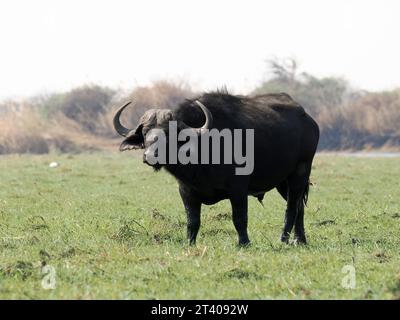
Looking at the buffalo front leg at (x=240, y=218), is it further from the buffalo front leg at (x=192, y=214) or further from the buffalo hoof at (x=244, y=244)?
the buffalo front leg at (x=192, y=214)

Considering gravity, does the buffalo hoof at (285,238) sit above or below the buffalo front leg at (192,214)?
below

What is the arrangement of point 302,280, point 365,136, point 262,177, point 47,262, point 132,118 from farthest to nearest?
point 365,136 → point 132,118 → point 262,177 → point 47,262 → point 302,280

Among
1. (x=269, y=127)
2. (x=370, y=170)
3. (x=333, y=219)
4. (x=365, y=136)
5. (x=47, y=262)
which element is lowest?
(x=365, y=136)

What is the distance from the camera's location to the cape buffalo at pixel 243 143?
8531mm

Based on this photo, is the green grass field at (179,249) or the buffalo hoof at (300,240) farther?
the buffalo hoof at (300,240)

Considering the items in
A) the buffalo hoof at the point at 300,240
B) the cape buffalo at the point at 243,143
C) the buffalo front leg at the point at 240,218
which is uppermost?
the cape buffalo at the point at 243,143

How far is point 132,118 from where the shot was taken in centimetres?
4378

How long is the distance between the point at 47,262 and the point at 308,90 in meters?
50.1

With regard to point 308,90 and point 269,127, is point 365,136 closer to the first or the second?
point 308,90

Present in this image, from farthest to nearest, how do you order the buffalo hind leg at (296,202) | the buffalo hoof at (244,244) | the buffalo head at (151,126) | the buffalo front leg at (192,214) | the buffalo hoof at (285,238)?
the buffalo hind leg at (296,202) < the buffalo hoof at (285,238) < the buffalo front leg at (192,214) < the buffalo hoof at (244,244) < the buffalo head at (151,126)

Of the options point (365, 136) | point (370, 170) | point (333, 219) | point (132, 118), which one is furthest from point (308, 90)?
point (333, 219)

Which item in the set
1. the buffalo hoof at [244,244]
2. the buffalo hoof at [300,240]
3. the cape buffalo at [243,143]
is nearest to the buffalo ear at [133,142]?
the cape buffalo at [243,143]

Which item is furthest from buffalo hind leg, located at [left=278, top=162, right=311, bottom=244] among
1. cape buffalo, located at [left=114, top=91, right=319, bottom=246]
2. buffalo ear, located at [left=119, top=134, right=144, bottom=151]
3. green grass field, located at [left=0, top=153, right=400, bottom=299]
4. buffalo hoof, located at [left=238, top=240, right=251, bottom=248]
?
buffalo ear, located at [left=119, top=134, right=144, bottom=151]

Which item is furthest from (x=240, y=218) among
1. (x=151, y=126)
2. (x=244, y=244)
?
(x=151, y=126)
